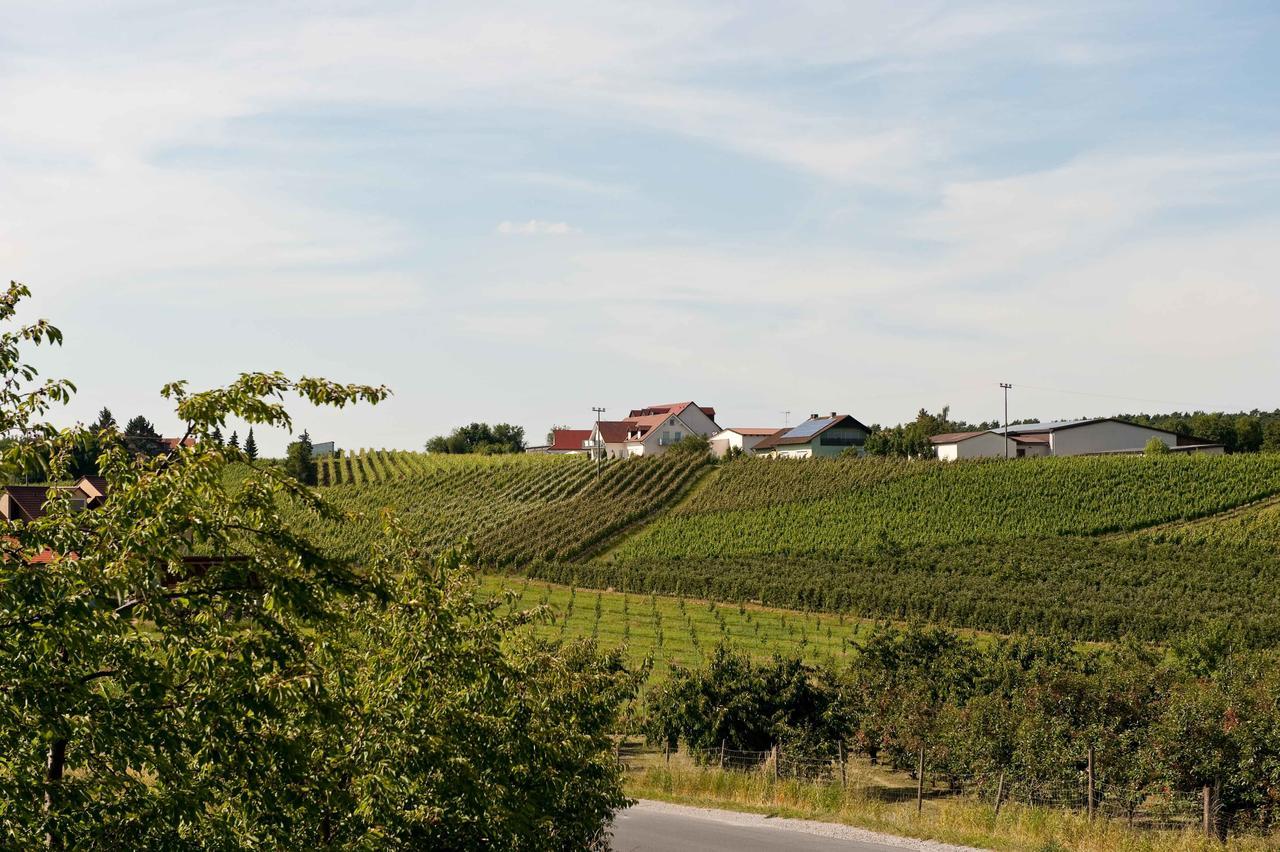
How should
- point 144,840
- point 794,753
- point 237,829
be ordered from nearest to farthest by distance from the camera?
point 144,840, point 237,829, point 794,753

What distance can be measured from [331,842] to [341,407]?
3.74m

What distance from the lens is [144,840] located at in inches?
324

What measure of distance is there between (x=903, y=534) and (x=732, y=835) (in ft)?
196

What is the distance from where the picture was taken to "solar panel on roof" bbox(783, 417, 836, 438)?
135250 mm

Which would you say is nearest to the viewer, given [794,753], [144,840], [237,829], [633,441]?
[144,840]

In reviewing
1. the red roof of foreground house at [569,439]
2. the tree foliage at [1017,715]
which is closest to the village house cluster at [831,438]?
the red roof of foreground house at [569,439]

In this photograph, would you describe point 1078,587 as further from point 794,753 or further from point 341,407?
point 341,407

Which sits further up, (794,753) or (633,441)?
(633,441)

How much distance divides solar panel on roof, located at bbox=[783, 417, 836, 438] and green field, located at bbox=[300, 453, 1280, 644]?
28.2 m

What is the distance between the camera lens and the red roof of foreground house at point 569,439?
165 metres

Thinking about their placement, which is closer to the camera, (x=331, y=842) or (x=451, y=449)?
(x=331, y=842)

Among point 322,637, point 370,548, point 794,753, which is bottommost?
point 794,753

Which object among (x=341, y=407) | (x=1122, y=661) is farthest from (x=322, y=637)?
(x=1122, y=661)

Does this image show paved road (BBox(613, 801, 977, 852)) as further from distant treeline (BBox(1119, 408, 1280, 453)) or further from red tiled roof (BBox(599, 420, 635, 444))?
red tiled roof (BBox(599, 420, 635, 444))
